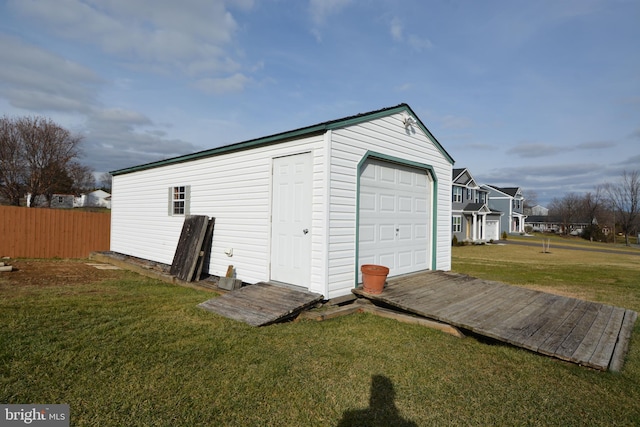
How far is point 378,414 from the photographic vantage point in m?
2.68

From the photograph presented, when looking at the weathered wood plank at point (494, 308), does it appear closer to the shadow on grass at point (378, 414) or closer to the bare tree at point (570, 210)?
the shadow on grass at point (378, 414)

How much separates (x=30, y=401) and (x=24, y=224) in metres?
12.4

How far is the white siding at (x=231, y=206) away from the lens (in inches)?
225

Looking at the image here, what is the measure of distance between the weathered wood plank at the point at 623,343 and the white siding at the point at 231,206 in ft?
12.5

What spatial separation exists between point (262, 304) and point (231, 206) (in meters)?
2.88

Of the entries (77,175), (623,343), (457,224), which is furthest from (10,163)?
(457,224)

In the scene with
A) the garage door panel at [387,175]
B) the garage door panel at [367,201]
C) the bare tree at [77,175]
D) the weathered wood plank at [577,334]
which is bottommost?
the weathered wood plank at [577,334]

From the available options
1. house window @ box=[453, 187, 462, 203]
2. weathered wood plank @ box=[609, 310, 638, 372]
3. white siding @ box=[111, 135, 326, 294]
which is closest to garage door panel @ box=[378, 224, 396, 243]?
white siding @ box=[111, 135, 326, 294]

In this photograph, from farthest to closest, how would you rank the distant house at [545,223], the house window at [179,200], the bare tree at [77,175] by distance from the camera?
the distant house at [545,223] → the bare tree at [77,175] → the house window at [179,200]

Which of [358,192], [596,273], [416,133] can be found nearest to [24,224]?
[358,192]

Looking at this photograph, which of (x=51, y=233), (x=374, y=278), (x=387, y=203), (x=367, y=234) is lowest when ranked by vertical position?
(x=374, y=278)

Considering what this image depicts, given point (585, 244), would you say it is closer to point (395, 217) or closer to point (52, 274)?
point (395, 217)

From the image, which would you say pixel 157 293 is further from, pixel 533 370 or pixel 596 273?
pixel 596 273

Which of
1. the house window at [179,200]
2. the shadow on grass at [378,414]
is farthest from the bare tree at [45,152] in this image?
the shadow on grass at [378,414]
